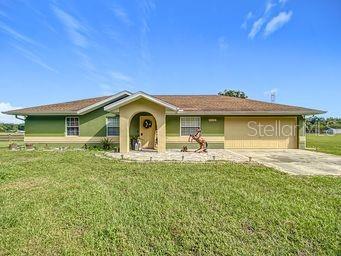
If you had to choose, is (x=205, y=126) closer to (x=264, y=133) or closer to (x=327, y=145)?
(x=264, y=133)

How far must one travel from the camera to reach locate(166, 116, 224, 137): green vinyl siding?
17.6 m

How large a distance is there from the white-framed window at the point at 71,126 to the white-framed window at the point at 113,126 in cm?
246

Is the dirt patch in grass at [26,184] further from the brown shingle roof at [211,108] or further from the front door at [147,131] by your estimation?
the brown shingle roof at [211,108]

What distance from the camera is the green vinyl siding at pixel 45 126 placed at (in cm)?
1762

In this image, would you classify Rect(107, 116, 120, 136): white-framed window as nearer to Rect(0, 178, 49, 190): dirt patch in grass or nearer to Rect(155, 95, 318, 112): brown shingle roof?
Rect(155, 95, 318, 112): brown shingle roof

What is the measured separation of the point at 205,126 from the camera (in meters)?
17.7

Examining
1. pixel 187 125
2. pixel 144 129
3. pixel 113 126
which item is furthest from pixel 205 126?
pixel 113 126

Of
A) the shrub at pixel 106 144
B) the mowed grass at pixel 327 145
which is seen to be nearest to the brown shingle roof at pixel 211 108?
the shrub at pixel 106 144

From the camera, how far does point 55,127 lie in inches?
695

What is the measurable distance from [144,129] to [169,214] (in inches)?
508

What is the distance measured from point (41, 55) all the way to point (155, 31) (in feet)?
29.7

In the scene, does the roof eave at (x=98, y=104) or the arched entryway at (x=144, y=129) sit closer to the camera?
the roof eave at (x=98, y=104)

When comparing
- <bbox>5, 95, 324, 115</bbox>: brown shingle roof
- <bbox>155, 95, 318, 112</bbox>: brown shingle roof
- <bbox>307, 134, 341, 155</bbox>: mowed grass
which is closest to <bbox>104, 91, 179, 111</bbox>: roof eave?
<bbox>5, 95, 324, 115</bbox>: brown shingle roof

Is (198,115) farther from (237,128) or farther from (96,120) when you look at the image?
(96,120)
